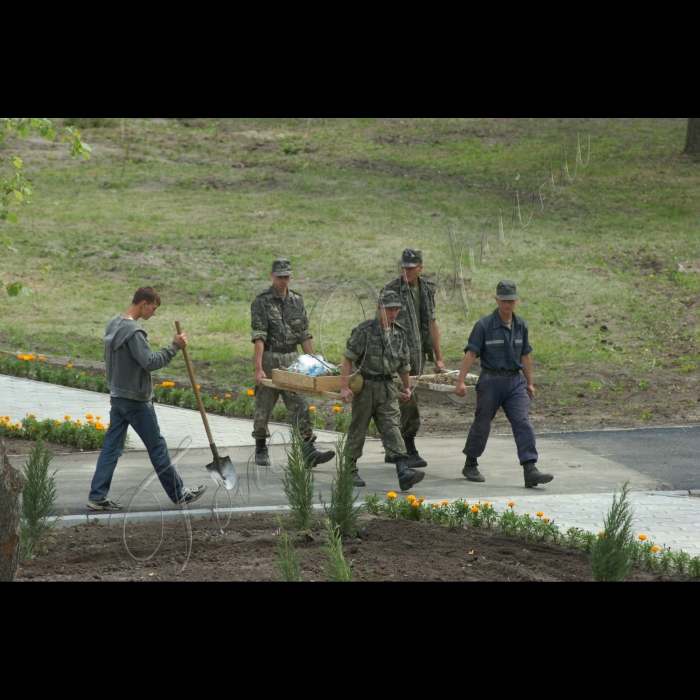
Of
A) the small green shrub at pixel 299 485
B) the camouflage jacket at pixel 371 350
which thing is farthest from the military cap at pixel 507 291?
the small green shrub at pixel 299 485

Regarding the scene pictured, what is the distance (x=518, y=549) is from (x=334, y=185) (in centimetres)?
2075

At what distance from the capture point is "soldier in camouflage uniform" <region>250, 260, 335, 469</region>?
9.84m

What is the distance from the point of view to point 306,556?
682cm

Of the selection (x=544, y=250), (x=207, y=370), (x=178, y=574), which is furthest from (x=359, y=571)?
(x=544, y=250)

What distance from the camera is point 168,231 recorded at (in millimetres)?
23250

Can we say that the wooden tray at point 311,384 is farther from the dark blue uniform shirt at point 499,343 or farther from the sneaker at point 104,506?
the sneaker at point 104,506

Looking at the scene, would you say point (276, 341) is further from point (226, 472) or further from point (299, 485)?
point (299, 485)

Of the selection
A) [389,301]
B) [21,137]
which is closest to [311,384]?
[389,301]

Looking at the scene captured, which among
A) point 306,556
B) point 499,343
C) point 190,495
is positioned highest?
point 499,343

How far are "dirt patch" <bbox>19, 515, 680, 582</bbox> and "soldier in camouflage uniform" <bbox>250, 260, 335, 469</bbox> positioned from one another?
225cm

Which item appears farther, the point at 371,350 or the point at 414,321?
the point at 414,321

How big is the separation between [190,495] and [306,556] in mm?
1789

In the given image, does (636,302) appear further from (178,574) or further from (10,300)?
(178,574)

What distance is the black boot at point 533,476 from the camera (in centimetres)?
917
